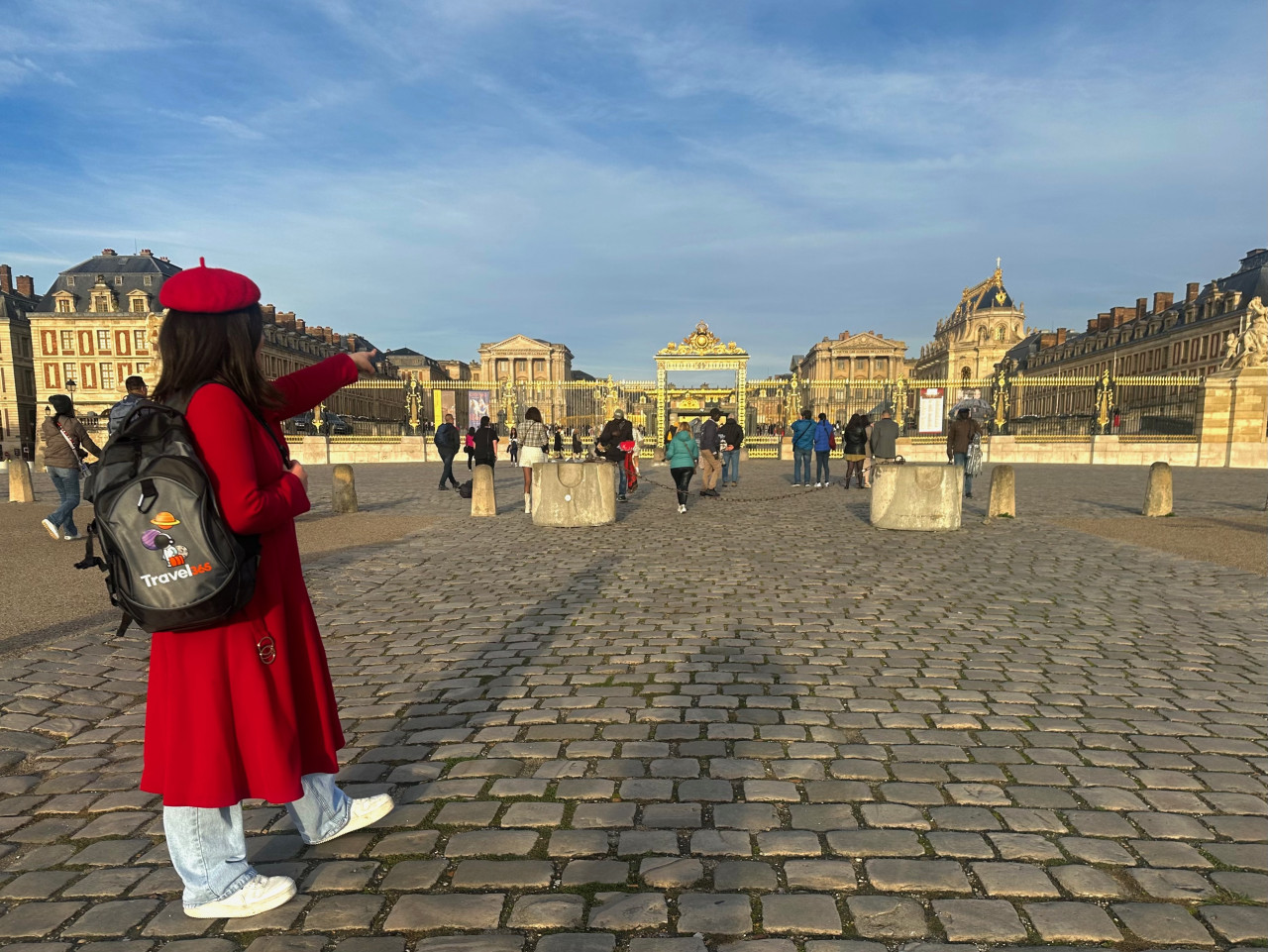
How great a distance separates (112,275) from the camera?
5975 cm

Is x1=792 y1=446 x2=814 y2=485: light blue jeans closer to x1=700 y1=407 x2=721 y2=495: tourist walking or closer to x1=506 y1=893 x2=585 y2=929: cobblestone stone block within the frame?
x1=700 y1=407 x2=721 y2=495: tourist walking

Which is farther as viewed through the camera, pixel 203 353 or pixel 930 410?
pixel 930 410

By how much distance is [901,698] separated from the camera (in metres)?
4.04

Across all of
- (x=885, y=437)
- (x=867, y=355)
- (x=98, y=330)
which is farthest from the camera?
(x=867, y=355)

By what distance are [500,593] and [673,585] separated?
5.11 ft

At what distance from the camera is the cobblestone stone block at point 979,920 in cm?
219

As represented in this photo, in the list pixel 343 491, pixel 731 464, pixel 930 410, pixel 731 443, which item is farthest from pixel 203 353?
pixel 930 410

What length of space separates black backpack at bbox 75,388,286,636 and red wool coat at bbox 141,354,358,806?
0.24 feet

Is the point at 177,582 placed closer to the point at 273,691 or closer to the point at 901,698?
the point at 273,691

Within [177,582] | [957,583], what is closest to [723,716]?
[177,582]

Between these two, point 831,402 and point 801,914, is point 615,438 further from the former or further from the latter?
point 831,402

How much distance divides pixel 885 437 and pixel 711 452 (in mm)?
3499

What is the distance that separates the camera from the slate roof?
59031 mm

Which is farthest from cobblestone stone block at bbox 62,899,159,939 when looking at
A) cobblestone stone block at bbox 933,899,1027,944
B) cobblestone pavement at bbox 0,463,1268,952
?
cobblestone stone block at bbox 933,899,1027,944
